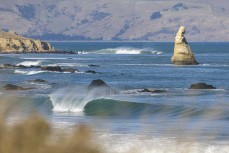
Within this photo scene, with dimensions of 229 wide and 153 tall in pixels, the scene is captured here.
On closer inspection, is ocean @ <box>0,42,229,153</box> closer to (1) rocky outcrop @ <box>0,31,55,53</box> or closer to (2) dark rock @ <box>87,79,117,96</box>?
(2) dark rock @ <box>87,79,117,96</box>

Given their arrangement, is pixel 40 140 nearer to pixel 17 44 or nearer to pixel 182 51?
pixel 182 51

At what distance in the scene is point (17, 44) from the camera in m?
165

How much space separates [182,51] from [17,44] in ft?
274

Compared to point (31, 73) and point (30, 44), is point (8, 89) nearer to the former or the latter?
point (31, 73)

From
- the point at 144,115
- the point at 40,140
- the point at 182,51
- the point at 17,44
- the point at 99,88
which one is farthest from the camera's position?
the point at 17,44

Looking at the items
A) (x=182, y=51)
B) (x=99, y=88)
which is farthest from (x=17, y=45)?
(x=99, y=88)

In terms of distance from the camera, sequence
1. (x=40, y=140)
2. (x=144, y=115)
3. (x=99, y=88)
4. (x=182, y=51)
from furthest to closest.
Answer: (x=182, y=51) → (x=99, y=88) → (x=144, y=115) → (x=40, y=140)

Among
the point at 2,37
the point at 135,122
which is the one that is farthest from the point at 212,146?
the point at 2,37

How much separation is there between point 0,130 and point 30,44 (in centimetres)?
16407

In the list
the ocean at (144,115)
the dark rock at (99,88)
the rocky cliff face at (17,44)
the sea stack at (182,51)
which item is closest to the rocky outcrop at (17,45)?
the rocky cliff face at (17,44)

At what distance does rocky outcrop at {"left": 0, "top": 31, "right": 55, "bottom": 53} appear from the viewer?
531 feet

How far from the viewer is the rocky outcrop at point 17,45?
161750mm

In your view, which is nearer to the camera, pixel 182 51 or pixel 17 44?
pixel 182 51

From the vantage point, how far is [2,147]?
5848 mm
